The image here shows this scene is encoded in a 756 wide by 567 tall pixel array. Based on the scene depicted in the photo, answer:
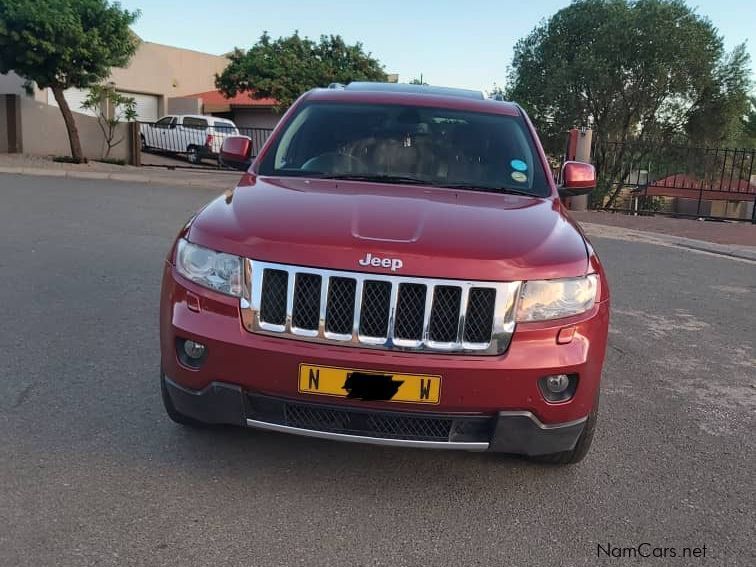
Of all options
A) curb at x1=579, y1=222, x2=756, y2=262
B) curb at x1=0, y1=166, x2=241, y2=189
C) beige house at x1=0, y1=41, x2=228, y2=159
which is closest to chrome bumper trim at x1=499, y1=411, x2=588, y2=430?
curb at x1=579, y1=222, x2=756, y2=262

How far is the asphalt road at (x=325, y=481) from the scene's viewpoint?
2697 millimetres

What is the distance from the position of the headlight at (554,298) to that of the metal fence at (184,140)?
2339 cm

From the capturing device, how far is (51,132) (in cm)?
2431

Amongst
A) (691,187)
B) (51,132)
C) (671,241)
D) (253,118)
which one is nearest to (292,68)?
(253,118)

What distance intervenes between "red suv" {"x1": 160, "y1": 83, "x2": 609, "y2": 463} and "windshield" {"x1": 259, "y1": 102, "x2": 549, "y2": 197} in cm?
87

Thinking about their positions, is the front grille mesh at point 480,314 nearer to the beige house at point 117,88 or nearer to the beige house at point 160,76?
the beige house at point 117,88

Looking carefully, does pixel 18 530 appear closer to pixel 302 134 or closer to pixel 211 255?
pixel 211 255

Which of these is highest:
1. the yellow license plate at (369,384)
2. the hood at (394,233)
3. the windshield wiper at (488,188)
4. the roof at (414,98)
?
the roof at (414,98)

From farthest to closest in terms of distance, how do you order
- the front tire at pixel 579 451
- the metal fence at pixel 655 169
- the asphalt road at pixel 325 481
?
the metal fence at pixel 655 169 < the front tire at pixel 579 451 < the asphalt road at pixel 325 481

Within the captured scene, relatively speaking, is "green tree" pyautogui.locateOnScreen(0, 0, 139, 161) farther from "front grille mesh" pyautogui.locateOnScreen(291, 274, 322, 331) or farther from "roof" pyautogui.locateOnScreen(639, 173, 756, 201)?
"front grille mesh" pyautogui.locateOnScreen(291, 274, 322, 331)

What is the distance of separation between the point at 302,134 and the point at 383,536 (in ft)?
8.19

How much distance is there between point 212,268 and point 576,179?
2.70m

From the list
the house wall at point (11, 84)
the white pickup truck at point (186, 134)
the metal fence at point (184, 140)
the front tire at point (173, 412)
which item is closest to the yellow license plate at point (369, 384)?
the front tire at point (173, 412)

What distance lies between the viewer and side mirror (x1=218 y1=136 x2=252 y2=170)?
4.72 metres
